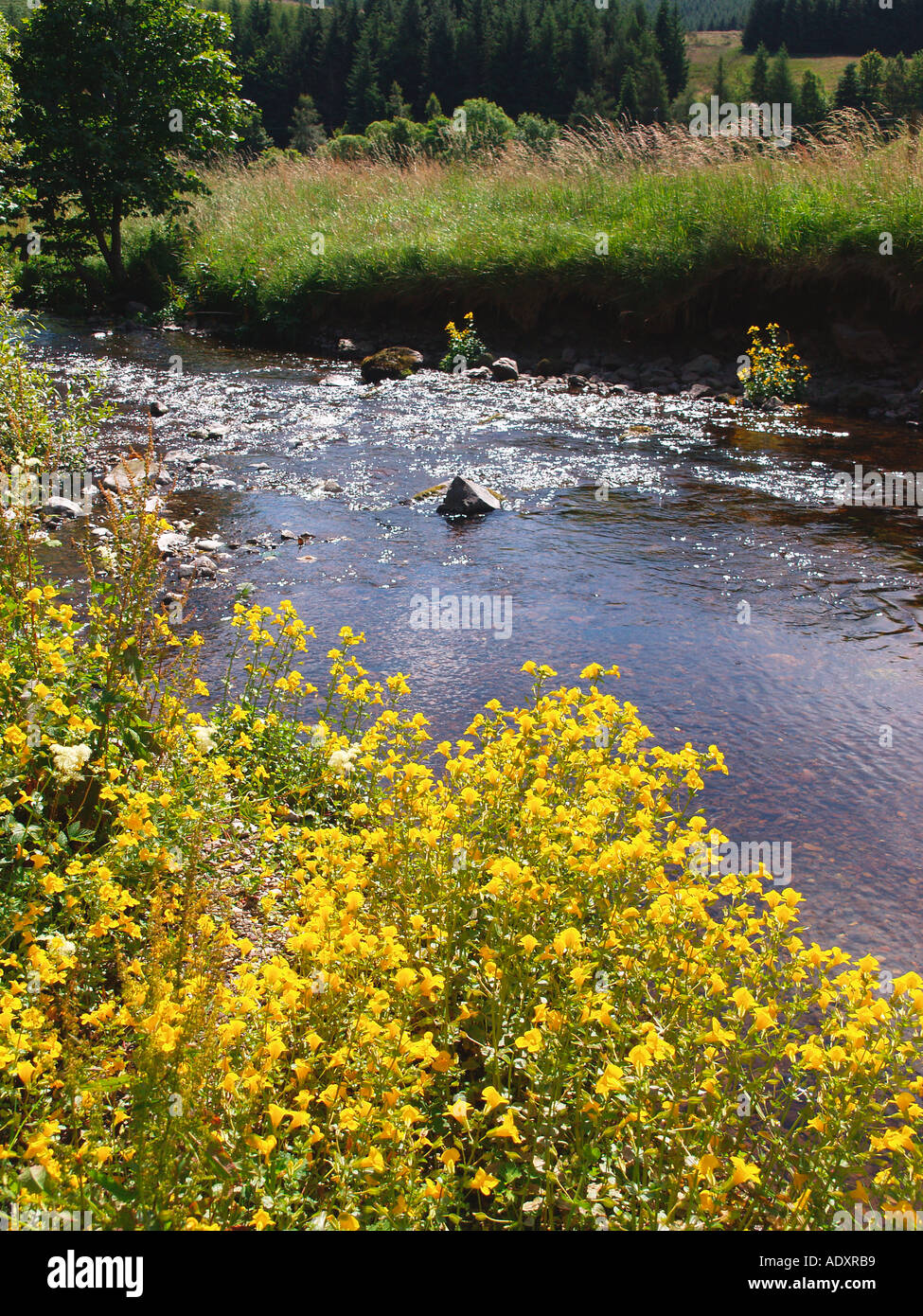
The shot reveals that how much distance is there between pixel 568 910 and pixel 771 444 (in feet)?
30.3

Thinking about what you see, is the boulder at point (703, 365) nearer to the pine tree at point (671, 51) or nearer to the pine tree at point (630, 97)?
the pine tree at point (630, 97)

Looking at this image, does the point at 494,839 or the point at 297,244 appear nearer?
the point at 494,839

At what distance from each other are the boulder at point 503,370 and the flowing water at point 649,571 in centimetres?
85

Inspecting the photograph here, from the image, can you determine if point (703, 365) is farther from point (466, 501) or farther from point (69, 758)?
point (69, 758)

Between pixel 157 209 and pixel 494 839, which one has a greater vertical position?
pixel 157 209

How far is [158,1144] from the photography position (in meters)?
1.92

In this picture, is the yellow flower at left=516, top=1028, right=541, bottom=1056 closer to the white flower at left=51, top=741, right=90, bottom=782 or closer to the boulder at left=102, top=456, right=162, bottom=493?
the white flower at left=51, top=741, right=90, bottom=782

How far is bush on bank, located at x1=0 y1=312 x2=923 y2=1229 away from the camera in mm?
2039

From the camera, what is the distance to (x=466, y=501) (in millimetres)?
8742

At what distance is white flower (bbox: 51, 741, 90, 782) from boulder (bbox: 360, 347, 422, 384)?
11832 millimetres

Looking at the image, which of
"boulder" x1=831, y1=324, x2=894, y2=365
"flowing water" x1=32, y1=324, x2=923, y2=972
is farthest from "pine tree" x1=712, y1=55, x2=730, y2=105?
"flowing water" x1=32, y1=324, x2=923, y2=972

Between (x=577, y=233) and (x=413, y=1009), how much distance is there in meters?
14.3

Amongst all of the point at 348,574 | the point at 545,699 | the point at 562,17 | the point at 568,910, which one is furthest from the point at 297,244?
the point at 562,17

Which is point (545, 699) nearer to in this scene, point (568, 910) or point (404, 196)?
point (568, 910)
